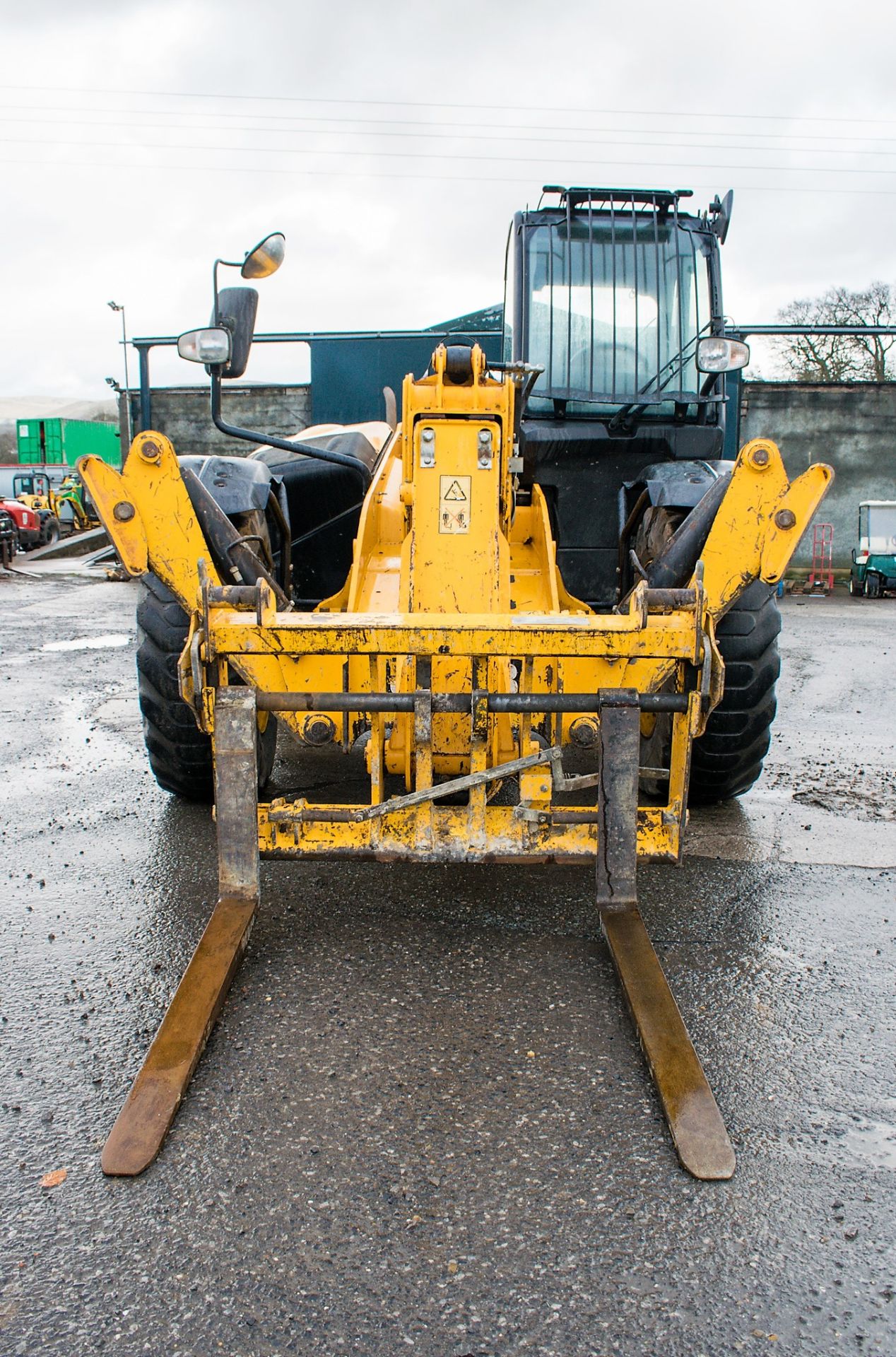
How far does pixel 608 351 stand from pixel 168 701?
293 centimetres

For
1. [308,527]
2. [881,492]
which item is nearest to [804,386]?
[881,492]

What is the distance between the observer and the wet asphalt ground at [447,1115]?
1.93m

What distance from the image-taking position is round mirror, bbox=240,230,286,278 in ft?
12.4

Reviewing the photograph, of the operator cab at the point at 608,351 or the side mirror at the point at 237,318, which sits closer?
Result: the side mirror at the point at 237,318

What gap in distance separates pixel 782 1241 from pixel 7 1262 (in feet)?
5.01

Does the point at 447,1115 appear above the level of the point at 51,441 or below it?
below

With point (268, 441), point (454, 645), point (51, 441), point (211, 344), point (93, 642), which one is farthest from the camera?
point (51, 441)

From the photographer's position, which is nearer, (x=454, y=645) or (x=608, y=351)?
(x=454, y=645)

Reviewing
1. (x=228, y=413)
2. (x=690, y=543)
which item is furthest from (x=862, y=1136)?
(x=228, y=413)

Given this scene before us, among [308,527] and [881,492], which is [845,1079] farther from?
[881,492]

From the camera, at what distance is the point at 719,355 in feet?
14.4

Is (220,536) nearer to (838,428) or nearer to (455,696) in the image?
(455,696)

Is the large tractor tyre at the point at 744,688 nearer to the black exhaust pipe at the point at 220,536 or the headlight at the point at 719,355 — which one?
the headlight at the point at 719,355

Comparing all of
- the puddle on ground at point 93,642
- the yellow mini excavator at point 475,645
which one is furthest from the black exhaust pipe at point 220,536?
the puddle on ground at point 93,642
